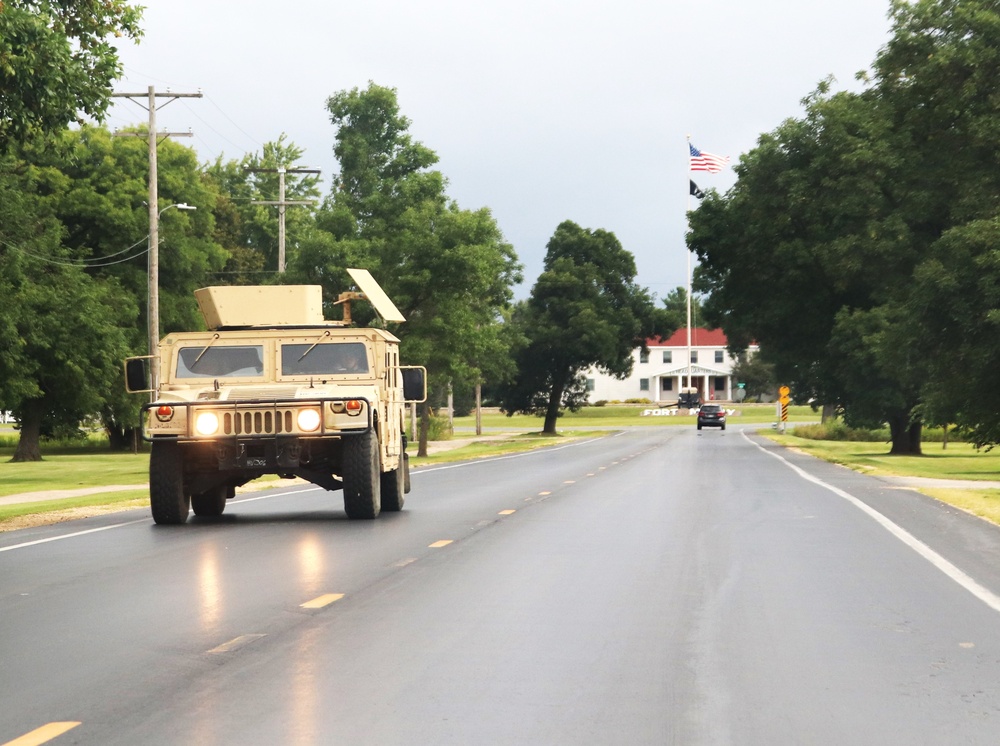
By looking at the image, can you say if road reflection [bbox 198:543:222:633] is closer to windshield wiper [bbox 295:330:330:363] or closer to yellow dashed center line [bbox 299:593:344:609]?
yellow dashed center line [bbox 299:593:344:609]

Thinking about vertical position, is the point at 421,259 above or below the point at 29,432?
above

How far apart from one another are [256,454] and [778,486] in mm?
11943

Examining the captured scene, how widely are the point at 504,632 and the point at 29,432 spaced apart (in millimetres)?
44358

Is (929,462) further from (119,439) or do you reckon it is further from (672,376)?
(672,376)

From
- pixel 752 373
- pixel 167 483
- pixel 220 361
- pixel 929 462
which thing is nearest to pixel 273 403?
pixel 167 483

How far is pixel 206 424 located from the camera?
688 inches

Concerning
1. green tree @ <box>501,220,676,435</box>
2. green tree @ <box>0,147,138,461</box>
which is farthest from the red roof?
green tree @ <box>0,147,138,461</box>

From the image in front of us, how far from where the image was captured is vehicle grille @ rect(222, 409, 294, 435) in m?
A: 17.5

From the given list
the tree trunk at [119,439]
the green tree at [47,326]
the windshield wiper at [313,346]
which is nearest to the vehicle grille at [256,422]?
the windshield wiper at [313,346]

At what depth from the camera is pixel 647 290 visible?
8638 cm

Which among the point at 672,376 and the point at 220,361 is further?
the point at 672,376

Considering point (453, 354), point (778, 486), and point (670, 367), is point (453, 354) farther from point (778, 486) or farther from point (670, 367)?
point (670, 367)

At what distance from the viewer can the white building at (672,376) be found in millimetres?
152375

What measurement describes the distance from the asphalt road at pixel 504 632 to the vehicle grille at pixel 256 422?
1.19 metres
